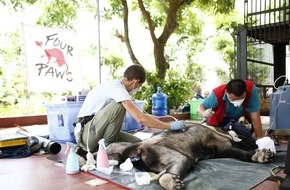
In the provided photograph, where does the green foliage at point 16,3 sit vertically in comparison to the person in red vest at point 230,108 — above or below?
above

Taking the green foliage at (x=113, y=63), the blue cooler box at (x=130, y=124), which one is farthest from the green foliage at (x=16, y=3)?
the green foliage at (x=113, y=63)

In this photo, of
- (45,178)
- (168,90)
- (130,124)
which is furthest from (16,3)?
(45,178)

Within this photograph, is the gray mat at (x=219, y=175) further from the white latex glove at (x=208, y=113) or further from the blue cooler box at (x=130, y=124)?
the blue cooler box at (x=130, y=124)

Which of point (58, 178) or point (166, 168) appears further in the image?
point (58, 178)

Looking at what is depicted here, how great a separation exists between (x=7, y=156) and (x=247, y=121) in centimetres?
252

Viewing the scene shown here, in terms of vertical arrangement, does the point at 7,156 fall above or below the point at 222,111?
below

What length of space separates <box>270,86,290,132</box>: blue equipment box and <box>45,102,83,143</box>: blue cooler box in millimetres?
2395

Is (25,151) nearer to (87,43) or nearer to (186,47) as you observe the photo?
(87,43)

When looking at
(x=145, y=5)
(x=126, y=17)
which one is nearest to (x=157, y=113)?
(x=126, y=17)

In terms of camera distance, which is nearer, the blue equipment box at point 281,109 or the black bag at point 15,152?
the black bag at point 15,152

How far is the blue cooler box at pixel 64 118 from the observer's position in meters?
3.26

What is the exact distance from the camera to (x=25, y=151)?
8.70ft

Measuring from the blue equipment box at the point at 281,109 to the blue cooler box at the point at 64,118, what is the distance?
239 cm

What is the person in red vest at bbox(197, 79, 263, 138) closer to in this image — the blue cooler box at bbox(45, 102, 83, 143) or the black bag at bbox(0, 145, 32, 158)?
the blue cooler box at bbox(45, 102, 83, 143)
